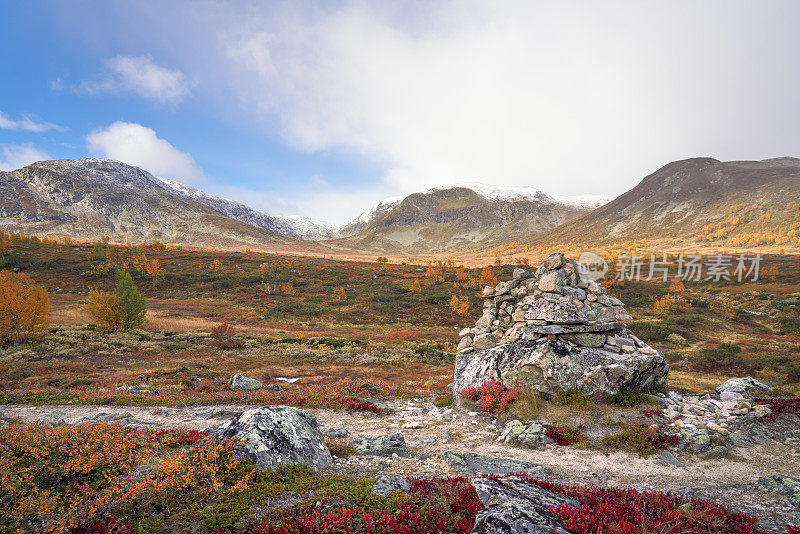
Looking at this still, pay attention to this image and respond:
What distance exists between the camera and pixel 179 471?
6055mm

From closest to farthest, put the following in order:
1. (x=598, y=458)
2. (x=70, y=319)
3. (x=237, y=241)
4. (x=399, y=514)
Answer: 1. (x=399, y=514)
2. (x=598, y=458)
3. (x=70, y=319)
4. (x=237, y=241)

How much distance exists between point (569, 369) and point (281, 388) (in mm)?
15021

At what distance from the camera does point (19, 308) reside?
2566 cm

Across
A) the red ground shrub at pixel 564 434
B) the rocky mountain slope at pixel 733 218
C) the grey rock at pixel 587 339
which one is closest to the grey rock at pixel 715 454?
the red ground shrub at pixel 564 434

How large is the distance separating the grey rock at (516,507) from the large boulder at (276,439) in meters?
4.15

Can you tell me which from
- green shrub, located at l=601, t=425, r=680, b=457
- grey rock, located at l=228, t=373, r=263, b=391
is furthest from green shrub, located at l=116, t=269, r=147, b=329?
green shrub, located at l=601, t=425, r=680, b=457

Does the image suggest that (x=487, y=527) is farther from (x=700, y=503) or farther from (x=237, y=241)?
(x=237, y=241)

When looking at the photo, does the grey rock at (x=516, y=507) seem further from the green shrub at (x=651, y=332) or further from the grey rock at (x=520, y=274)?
the green shrub at (x=651, y=332)

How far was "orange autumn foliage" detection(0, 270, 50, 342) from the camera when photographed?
988 inches

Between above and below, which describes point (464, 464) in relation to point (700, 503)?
below

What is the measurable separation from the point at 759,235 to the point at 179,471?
182 metres

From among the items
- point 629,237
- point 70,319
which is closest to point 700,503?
point 70,319

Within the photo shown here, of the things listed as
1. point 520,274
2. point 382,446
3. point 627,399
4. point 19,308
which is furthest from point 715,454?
point 19,308

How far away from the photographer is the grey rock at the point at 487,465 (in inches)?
324
